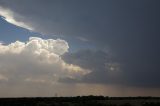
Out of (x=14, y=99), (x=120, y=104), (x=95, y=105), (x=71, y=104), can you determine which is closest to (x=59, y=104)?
(x=71, y=104)

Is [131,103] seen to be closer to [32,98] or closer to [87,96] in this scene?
[87,96]

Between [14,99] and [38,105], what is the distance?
1509cm

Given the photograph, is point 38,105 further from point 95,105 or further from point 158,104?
point 158,104

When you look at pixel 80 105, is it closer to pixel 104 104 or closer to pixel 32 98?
pixel 104 104

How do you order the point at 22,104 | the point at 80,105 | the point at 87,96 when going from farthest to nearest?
the point at 87,96
the point at 22,104
the point at 80,105

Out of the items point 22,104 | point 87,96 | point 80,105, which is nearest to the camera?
point 80,105

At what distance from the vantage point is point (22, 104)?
79062 mm

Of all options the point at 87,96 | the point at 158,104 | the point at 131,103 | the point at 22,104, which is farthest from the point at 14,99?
the point at 158,104

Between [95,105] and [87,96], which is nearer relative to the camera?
[95,105]

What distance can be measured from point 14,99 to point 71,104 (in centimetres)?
1993

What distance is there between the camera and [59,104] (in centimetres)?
7556

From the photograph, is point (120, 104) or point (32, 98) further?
point (32, 98)

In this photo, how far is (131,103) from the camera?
7600 cm

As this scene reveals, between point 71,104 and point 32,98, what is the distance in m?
17.9
